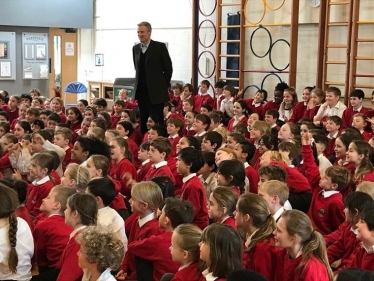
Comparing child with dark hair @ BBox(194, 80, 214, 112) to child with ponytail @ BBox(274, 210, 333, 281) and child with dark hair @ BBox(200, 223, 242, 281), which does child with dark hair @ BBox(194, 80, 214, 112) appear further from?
child with dark hair @ BBox(200, 223, 242, 281)

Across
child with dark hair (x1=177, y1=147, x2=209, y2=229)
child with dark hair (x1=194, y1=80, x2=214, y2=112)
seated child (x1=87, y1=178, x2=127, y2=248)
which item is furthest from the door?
seated child (x1=87, y1=178, x2=127, y2=248)

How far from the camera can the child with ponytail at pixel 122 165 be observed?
452cm

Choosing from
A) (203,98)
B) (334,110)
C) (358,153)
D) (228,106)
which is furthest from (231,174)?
(203,98)

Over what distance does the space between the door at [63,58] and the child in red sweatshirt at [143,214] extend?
28.9 ft

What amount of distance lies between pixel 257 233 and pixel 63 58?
9980mm

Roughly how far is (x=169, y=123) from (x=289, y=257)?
11.7 ft

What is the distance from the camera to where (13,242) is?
2.81 meters

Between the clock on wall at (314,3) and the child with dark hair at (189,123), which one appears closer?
the child with dark hair at (189,123)

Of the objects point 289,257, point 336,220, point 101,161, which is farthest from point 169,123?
point 289,257

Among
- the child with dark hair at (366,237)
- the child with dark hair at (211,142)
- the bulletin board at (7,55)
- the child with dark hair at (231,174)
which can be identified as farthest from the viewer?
the bulletin board at (7,55)

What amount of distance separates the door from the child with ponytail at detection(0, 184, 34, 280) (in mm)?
8976

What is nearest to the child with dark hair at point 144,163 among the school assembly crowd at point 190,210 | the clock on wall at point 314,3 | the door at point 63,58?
the school assembly crowd at point 190,210

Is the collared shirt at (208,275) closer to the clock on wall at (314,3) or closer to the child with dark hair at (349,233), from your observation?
the child with dark hair at (349,233)

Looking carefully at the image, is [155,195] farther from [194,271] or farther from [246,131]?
[246,131]
